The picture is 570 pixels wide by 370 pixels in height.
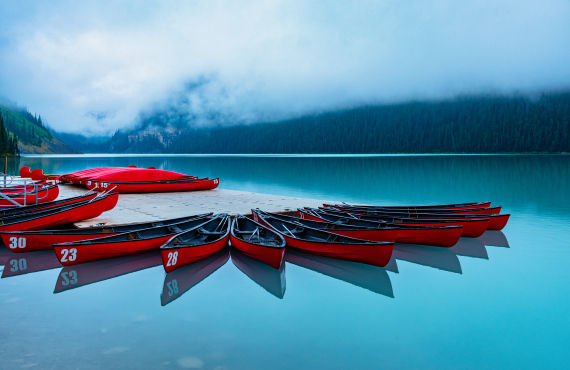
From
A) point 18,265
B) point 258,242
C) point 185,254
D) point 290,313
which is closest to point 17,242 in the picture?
point 18,265

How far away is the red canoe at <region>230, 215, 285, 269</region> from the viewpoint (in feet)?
31.1

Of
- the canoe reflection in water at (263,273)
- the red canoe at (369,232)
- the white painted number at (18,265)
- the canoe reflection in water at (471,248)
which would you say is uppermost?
the red canoe at (369,232)

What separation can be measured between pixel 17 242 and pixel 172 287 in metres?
4.55

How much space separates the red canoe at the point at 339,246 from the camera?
376 inches

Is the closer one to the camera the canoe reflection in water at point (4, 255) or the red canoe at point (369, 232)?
the canoe reflection in water at point (4, 255)

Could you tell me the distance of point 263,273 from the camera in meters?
9.79

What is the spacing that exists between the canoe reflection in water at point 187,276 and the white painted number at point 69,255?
229cm

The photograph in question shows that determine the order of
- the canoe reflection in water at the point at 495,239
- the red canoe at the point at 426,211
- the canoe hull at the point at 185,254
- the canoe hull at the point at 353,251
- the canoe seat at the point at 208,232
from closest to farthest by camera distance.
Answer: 1. the canoe hull at the point at 185,254
2. the canoe hull at the point at 353,251
3. the canoe seat at the point at 208,232
4. the canoe reflection in water at the point at 495,239
5. the red canoe at the point at 426,211

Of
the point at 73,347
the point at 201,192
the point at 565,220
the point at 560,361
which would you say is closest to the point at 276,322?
the point at 73,347

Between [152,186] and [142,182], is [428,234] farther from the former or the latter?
[142,182]

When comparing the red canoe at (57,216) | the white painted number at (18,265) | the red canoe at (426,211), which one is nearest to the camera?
the white painted number at (18,265)

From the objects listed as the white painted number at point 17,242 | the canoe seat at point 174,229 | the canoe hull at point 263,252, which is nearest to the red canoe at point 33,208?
the white painted number at point 17,242

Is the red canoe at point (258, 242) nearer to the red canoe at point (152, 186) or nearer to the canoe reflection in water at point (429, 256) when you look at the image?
the canoe reflection in water at point (429, 256)

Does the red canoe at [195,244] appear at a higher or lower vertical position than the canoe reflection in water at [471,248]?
higher
